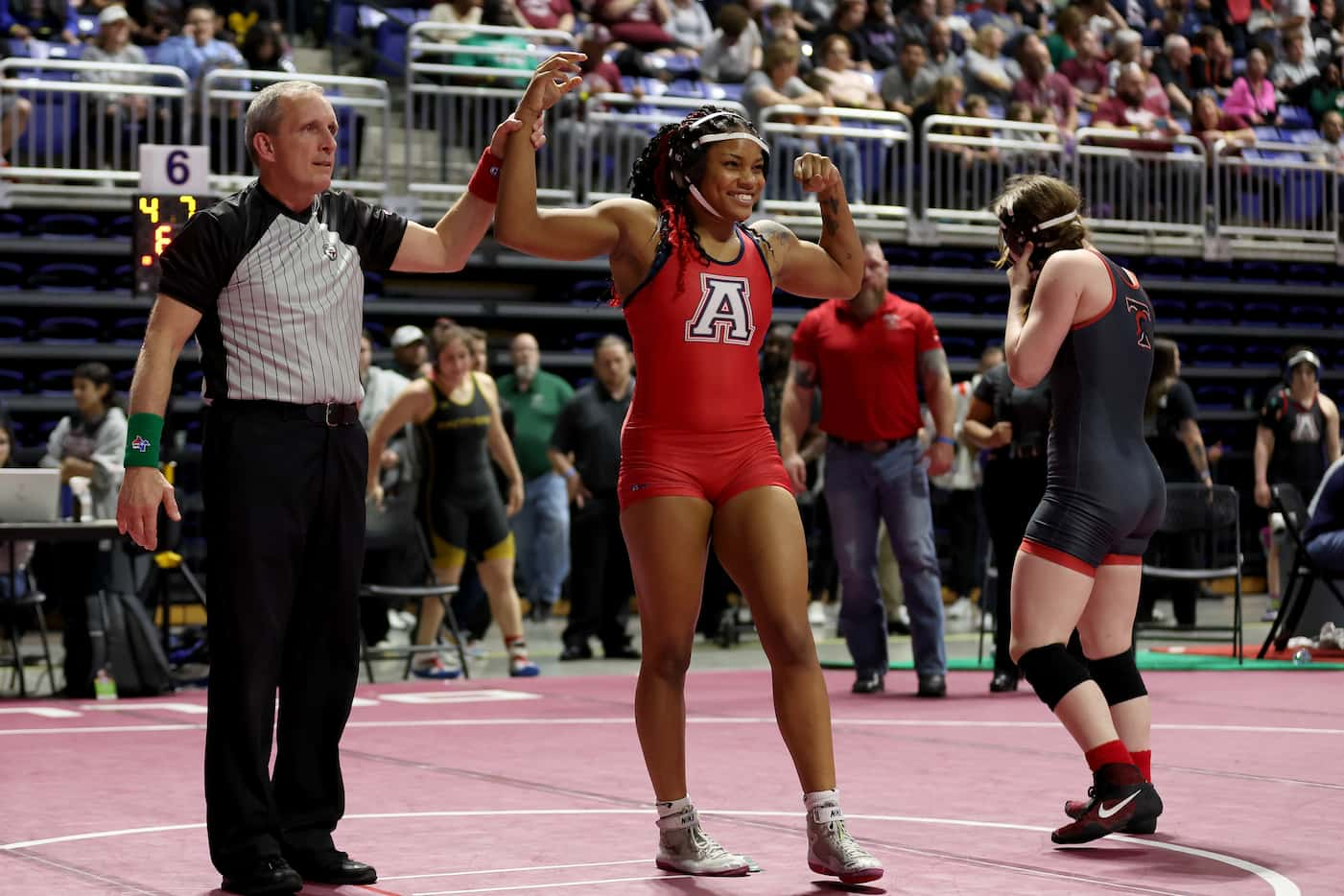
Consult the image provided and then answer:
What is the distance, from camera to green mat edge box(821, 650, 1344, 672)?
10.9 m

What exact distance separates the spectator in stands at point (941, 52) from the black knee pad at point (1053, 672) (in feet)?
42.9

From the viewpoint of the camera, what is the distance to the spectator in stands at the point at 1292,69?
21031mm

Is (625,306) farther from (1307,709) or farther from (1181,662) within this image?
(1181,662)

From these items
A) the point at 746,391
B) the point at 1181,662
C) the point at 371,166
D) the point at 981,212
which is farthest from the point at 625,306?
the point at 981,212

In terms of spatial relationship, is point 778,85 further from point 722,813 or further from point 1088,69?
point 722,813

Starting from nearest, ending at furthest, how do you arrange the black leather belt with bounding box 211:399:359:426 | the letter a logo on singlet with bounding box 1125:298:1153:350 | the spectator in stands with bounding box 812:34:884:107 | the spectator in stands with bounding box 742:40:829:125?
the black leather belt with bounding box 211:399:359:426
the letter a logo on singlet with bounding box 1125:298:1153:350
the spectator in stands with bounding box 742:40:829:125
the spectator in stands with bounding box 812:34:884:107

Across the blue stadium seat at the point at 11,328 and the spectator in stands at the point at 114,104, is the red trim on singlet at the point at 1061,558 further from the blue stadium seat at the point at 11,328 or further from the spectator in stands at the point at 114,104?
the blue stadium seat at the point at 11,328

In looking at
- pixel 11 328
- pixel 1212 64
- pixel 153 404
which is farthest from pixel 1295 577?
pixel 1212 64

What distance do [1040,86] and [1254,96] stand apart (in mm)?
3044

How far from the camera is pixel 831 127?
15961 mm

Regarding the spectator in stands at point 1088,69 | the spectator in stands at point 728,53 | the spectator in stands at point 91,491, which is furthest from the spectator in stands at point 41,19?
the spectator in stands at point 1088,69

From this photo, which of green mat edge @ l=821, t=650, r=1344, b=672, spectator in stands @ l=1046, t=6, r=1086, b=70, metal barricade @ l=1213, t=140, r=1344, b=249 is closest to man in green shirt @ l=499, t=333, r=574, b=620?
green mat edge @ l=821, t=650, r=1344, b=672

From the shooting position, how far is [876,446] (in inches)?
370

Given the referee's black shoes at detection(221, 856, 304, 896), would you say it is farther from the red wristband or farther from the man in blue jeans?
the man in blue jeans
